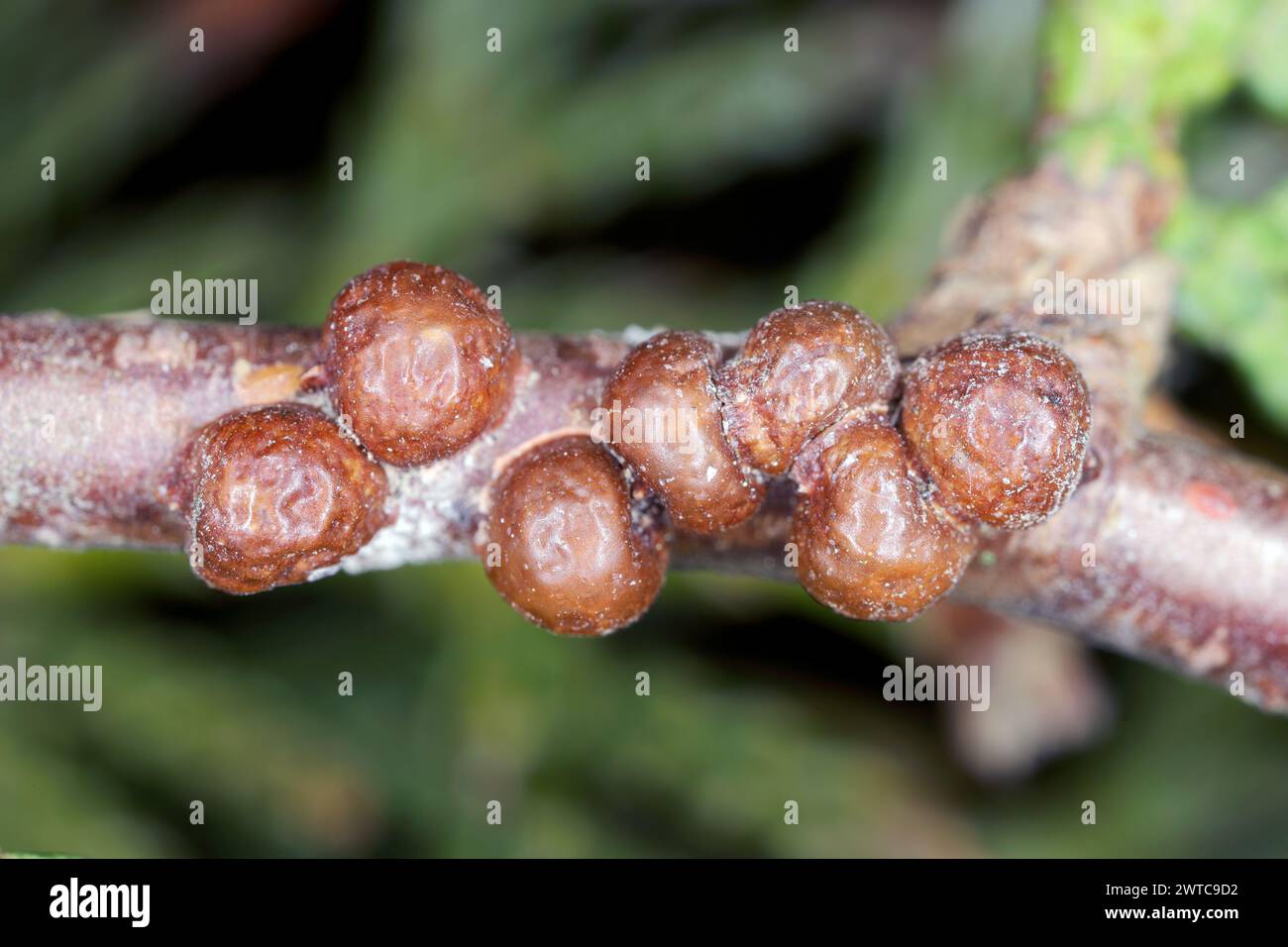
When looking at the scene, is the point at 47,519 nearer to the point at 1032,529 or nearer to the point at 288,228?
the point at 1032,529

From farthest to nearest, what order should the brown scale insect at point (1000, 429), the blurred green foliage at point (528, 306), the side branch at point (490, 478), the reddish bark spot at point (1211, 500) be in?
1. the blurred green foliage at point (528, 306)
2. the reddish bark spot at point (1211, 500)
3. the side branch at point (490, 478)
4. the brown scale insect at point (1000, 429)

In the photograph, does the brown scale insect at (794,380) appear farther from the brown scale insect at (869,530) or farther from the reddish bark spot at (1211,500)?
the reddish bark spot at (1211,500)

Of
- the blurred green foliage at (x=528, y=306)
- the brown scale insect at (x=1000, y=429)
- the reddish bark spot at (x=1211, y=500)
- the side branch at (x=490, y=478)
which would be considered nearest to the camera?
the brown scale insect at (x=1000, y=429)

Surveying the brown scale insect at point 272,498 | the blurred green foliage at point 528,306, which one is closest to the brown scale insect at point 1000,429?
the brown scale insect at point 272,498

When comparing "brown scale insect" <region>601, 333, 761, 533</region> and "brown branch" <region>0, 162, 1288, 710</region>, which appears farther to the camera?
"brown branch" <region>0, 162, 1288, 710</region>

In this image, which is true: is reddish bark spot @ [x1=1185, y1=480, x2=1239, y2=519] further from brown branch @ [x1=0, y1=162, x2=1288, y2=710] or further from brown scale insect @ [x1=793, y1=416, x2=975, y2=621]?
brown scale insect @ [x1=793, y1=416, x2=975, y2=621]

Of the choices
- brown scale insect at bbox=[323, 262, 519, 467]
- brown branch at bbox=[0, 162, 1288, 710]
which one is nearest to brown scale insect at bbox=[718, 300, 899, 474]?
brown branch at bbox=[0, 162, 1288, 710]
